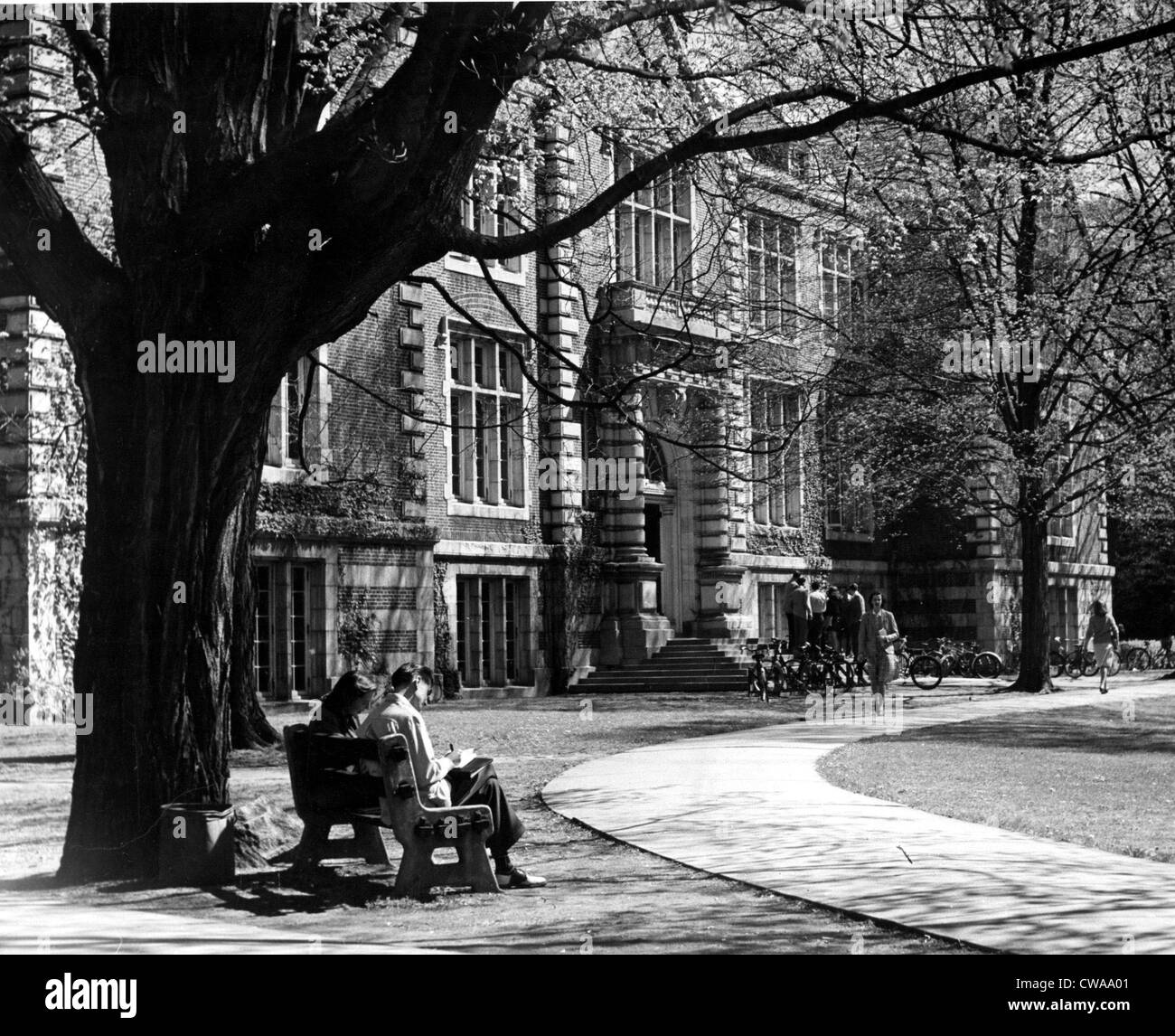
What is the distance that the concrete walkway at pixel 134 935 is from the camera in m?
8.02

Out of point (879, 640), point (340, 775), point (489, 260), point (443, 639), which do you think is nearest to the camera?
point (340, 775)

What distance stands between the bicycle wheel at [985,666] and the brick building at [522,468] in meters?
4.79

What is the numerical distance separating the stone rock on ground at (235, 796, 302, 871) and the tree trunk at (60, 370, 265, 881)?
19.7 inches

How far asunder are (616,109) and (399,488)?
14.0 metres

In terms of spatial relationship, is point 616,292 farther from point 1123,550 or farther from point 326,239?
point 1123,550

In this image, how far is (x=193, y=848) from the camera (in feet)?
35.7

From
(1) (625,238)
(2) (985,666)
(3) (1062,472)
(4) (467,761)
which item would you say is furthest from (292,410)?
(2) (985,666)

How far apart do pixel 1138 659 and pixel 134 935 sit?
46.5 m

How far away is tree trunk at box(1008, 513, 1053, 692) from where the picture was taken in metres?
33.7

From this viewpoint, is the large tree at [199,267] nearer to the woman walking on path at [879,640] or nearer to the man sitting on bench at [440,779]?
the man sitting on bench at [440,779]

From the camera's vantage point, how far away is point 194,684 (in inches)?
449

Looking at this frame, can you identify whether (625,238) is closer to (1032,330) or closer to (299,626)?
(1032,330)

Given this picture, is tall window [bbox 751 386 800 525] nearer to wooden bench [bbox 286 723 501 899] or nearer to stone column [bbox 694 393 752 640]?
stone column [bbox 694 393 752 640]

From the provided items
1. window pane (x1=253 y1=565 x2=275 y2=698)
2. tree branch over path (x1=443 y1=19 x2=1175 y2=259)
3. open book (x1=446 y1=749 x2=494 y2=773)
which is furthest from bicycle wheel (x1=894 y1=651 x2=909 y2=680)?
open book (x1=446 y1=749 x2=494 y2=773)
